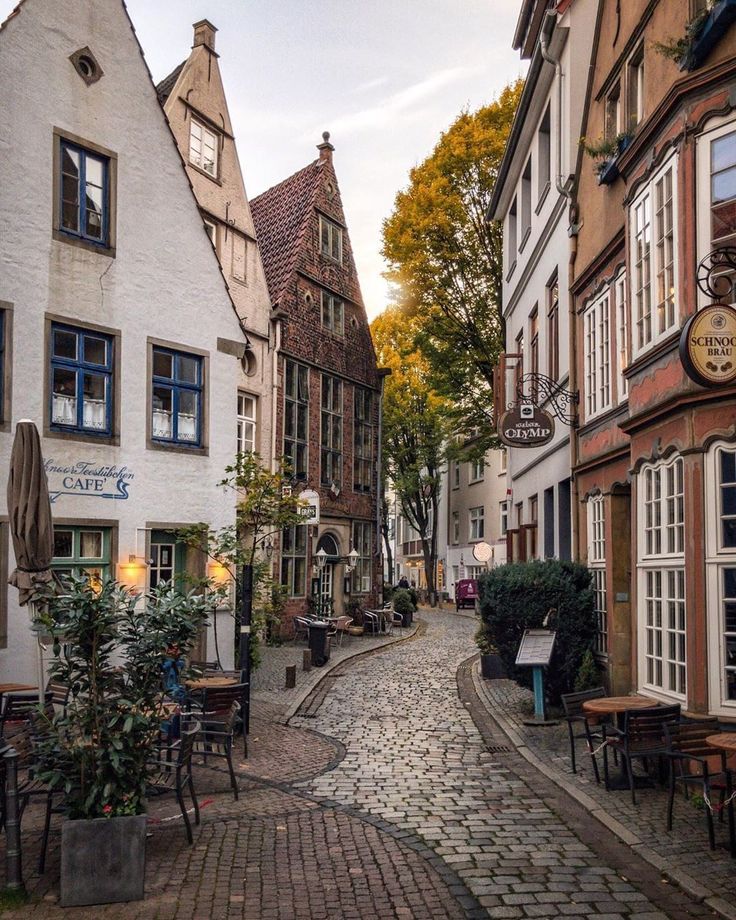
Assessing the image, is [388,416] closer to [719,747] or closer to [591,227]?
[591,227]

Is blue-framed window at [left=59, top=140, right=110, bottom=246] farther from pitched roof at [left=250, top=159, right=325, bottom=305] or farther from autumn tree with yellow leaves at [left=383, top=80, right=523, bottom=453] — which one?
autumn tree with yellow leaves at [left=383, top=80, right=523, bottom=453]

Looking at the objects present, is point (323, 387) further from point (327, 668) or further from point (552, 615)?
point (552, 615)

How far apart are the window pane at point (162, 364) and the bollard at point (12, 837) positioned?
34.7 ft

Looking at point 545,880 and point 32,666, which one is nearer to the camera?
point 545,880

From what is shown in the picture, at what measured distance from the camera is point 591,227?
14.4 m

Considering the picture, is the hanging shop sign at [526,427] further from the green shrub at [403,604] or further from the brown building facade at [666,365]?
the green shrub at [403,604]

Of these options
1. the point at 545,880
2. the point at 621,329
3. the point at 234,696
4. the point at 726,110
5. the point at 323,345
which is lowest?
the point at 545,880

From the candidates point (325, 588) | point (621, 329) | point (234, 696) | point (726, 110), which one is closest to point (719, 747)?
point (234, 696)

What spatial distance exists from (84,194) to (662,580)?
422 inches

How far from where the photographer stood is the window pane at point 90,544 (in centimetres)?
1487

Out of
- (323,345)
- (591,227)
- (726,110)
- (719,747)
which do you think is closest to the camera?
(719,747)

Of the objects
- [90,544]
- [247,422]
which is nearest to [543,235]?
[247,422]

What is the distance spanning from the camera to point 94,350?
15.2 metres

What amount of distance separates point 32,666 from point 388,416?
1214 inches
